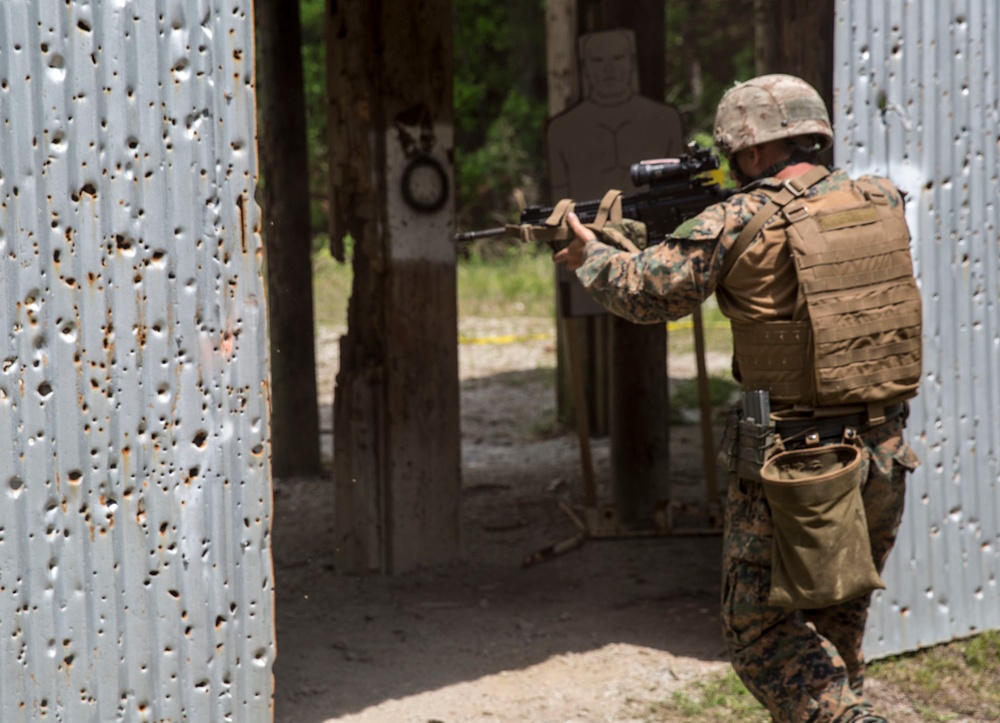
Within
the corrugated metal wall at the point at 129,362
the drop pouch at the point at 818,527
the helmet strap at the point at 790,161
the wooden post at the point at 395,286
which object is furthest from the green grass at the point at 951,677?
the corrugated metal wall at the point at 129,362

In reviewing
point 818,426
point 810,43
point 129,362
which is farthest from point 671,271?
point 810,43

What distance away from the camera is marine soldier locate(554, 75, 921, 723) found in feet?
10.3

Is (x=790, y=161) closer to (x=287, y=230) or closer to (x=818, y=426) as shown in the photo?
(x=818, y=426)

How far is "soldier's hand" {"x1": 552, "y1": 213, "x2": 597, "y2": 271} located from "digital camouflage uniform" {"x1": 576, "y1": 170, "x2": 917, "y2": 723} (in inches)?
3.1

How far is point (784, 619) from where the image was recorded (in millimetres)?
3287

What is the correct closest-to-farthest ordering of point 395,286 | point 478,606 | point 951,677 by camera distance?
point 951,677, point 478,606, point 395,286

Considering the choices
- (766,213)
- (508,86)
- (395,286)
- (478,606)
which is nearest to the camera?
(766,213)

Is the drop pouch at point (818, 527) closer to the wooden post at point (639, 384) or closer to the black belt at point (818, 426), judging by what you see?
the black belt at point (818, 426)

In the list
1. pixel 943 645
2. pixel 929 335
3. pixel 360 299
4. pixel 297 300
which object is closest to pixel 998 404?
pixel 929 335

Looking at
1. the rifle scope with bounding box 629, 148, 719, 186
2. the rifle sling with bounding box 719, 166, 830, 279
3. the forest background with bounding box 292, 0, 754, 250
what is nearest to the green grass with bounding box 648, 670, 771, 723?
the rifle sling with bounding box 719, 166, 830, 279

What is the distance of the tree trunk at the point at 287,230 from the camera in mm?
6789

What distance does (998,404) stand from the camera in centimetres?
429

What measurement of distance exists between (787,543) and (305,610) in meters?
2.57

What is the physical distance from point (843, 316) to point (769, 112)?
563 mm
